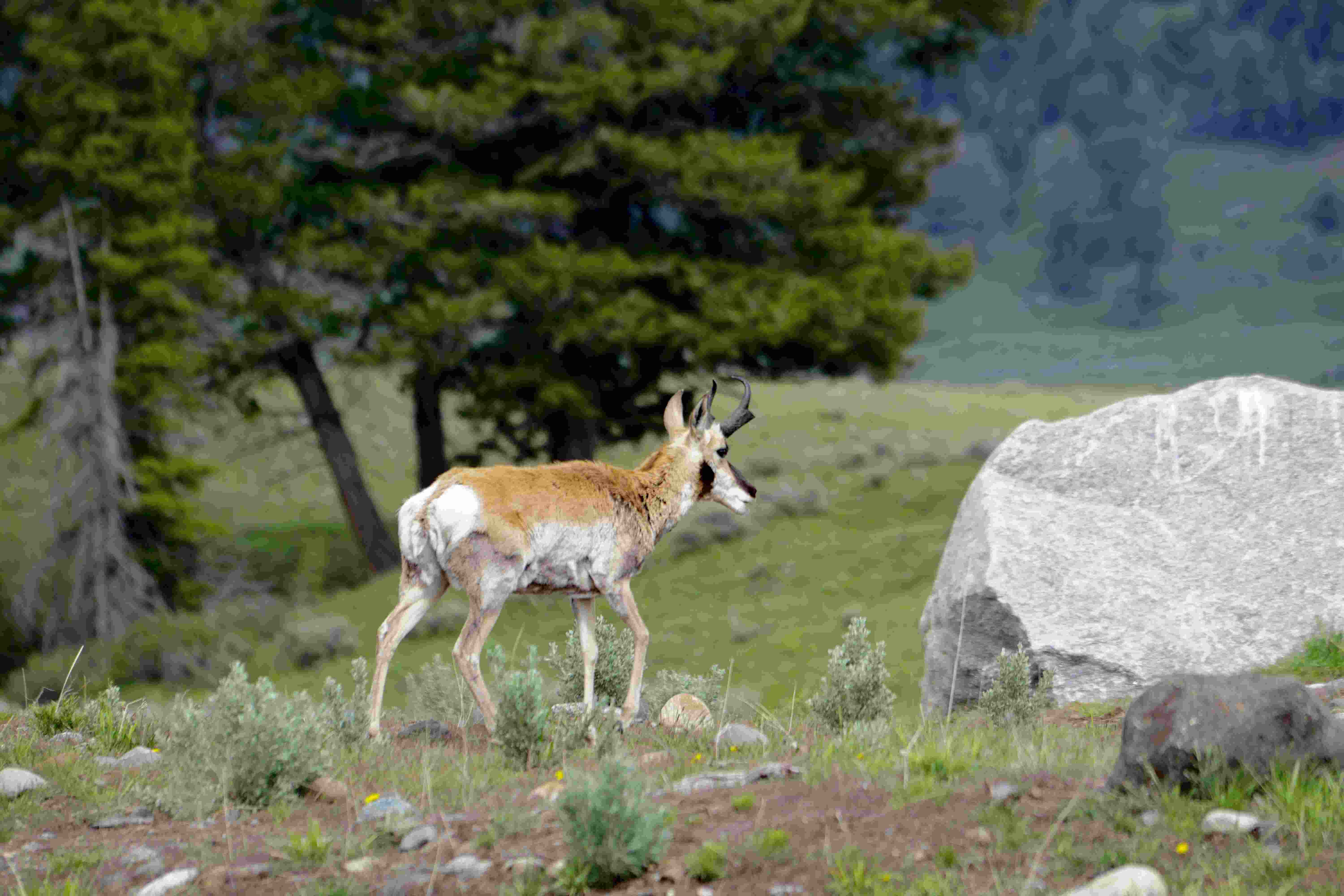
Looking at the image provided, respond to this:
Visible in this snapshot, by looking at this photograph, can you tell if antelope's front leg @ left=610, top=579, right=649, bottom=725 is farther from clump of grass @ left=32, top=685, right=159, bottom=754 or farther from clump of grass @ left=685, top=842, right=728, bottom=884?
clump of grass @ left=32, top=685, right=159, bottom=754

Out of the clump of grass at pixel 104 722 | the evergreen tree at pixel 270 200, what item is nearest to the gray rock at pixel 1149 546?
the clump of grass at pixel 104 722

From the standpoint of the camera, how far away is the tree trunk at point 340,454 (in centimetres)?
2408

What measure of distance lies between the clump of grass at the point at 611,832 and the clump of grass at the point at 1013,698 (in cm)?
355

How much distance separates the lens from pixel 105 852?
5539 millimetres

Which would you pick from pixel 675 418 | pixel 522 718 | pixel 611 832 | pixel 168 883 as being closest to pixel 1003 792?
pixel 611 832

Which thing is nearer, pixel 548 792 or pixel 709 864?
pixel 709 864

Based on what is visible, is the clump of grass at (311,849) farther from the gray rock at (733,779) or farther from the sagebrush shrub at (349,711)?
the sagebrush shrub at (349,711)

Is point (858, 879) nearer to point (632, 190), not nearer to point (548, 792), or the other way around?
point (548, 792)

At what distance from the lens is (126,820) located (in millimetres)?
6098

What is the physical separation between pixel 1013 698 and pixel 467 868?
420cm

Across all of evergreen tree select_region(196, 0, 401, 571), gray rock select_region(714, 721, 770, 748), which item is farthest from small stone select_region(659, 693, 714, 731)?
evergreen tree select_region(196, 0, 401, 571)

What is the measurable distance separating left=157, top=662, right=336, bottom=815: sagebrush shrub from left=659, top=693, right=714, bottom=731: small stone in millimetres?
2050

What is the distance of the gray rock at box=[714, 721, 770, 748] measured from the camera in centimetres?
685

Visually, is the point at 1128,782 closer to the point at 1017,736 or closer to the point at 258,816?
the point at 1017,736
